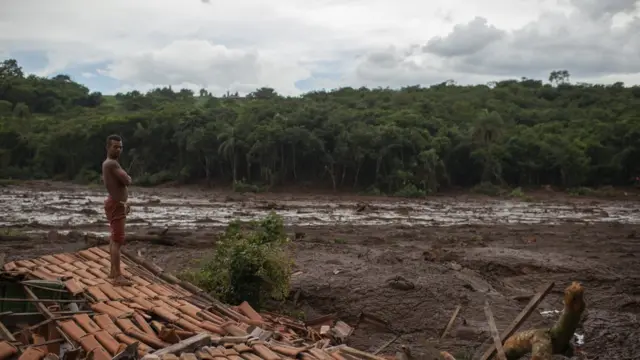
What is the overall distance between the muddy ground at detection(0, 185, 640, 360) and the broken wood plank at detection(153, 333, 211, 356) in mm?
3108

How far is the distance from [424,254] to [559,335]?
1018cm

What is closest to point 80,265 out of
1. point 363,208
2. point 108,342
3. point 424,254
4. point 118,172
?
point 118,172

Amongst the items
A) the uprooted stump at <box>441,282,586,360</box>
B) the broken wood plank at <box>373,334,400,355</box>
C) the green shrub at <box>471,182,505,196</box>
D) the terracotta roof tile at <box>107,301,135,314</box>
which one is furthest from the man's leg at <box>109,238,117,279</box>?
the green shrub at <box>471,182,505,196</box>

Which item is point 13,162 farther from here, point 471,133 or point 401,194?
point 471,133

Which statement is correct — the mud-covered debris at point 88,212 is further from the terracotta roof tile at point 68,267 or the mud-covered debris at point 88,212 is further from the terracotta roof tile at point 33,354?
the terracotta roof tile at point 33,354

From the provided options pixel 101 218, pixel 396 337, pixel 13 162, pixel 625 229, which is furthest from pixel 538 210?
pixel 13 162

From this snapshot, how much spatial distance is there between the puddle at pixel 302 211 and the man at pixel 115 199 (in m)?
12.9

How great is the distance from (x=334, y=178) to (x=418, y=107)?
1465 cm

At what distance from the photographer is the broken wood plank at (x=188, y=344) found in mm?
4949

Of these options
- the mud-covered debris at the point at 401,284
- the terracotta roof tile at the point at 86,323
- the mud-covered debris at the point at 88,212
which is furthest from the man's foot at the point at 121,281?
the mud-covered debris at the point at 88,212

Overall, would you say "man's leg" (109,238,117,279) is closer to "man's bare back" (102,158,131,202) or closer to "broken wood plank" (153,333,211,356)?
"man's bare back" (102,158,131,202)

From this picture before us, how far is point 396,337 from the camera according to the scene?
30.1 feet

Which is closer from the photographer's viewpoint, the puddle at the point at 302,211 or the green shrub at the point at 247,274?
the green shrub at the point at 247,274

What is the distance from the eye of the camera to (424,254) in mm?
14477
